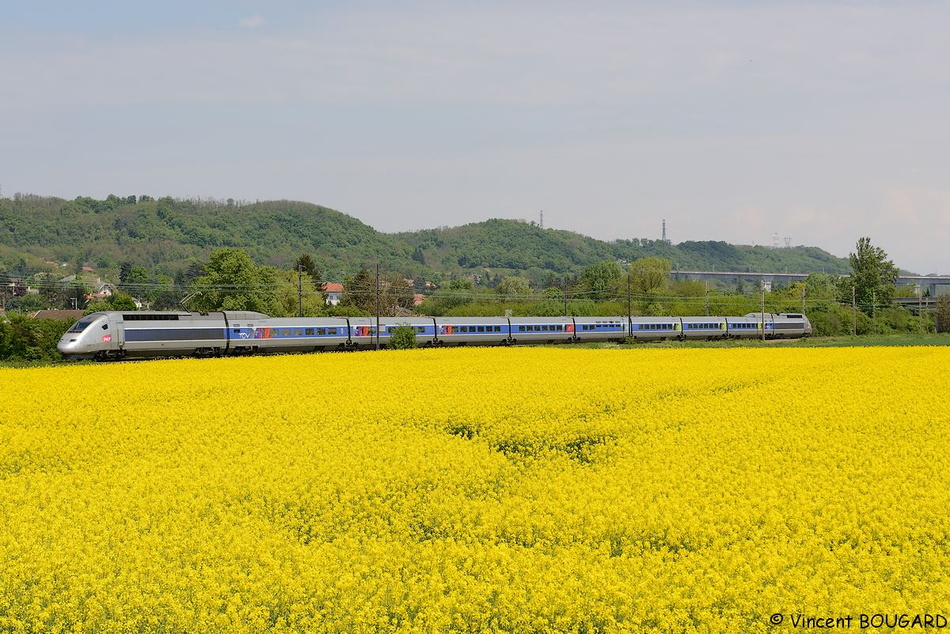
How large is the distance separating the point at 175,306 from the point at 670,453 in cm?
16139

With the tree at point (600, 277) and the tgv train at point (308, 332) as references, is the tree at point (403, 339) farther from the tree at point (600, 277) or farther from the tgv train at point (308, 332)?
the tree at point (600, 277)

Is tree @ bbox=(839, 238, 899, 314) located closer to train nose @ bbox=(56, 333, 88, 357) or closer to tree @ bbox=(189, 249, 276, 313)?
tree @ bbox=(189, 249, 276, 313)

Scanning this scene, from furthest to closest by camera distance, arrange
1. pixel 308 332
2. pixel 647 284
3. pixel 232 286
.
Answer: pixel 647 284, pixel 232 286, pixel 308 332

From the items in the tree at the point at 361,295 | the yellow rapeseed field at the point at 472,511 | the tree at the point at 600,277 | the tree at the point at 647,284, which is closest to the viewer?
the yellow rapeseed field at the point at 472,511

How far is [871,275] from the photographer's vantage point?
124m

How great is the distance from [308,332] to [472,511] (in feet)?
137

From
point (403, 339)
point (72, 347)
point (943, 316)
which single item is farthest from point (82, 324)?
point (943, 316)

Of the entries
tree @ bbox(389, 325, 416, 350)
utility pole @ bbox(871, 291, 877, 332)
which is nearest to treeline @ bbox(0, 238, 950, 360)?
utility pole @ bbox(871, 291, 877, 332)

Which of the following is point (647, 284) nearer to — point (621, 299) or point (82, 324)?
point (621, 299)

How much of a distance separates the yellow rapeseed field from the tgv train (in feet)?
69.5

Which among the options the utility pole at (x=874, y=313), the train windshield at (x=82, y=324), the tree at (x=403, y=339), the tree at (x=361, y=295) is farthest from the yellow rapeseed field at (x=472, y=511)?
the tree at (x=361, y=295)

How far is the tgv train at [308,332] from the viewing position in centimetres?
4244

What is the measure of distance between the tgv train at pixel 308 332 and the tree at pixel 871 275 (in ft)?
175

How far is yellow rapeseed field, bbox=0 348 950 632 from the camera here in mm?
8367
